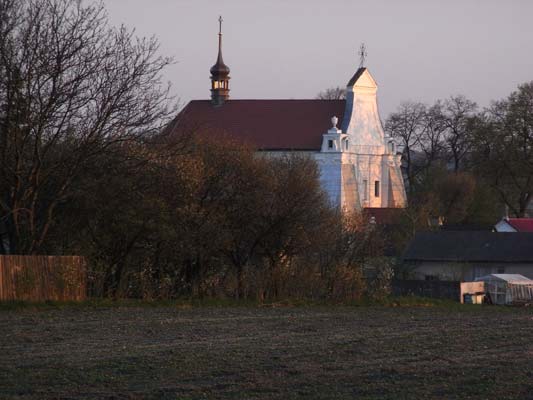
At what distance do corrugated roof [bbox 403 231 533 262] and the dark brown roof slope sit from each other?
23.5 metres

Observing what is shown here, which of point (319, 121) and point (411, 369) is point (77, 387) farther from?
point (319, 121)

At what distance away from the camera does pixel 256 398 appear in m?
12.6

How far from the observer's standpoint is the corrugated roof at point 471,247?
5341cm

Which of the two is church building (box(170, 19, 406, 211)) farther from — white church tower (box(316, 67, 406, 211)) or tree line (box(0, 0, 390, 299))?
tree line (box(0, 0, 390, 299))

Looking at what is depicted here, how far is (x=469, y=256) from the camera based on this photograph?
53688 millimetres

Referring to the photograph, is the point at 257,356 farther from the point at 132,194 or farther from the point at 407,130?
the point at 407,130

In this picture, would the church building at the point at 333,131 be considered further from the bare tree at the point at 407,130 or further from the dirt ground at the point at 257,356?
the dirt ground at the point at 257,356

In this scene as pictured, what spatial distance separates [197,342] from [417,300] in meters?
16.1

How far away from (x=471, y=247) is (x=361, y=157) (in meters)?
27.9

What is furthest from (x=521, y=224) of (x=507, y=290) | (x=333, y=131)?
(x=507, y=290)

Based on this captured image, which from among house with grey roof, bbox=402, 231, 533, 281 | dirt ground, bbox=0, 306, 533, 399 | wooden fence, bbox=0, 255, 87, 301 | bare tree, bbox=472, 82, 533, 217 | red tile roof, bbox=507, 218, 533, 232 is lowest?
dirt ground, bbox=0, 306, 533, 399

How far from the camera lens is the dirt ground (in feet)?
43.3

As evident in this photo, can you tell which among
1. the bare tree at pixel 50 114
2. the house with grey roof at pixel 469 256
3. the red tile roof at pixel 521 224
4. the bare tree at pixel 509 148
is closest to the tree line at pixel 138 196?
the bare tree at pixel 50 114

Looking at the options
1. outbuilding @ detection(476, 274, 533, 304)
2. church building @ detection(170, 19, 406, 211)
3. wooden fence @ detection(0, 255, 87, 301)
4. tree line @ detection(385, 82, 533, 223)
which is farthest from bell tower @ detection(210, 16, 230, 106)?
wooden fence @ detection(0, 255, 87, 301)
